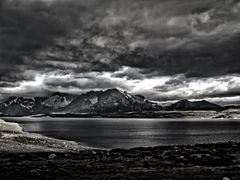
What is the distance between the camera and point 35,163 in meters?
34.4

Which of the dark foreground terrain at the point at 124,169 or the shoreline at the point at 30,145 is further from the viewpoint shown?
the shoreline at the point at 30,145

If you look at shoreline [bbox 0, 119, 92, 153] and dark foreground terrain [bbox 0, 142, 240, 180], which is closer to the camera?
dark foreground terrain [bbox 0, 142, 240, 180]

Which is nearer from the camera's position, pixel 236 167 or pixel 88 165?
pixel 236 167

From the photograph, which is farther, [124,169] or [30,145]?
[30,145]

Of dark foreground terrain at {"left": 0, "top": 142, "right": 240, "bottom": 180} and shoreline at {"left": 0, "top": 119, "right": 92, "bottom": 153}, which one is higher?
dark foreground terrain at {"left": 0, "top": 142, "right": 240, "bottom": 180}

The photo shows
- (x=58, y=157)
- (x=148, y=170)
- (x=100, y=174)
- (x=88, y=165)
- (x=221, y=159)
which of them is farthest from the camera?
(x=58, y=157)

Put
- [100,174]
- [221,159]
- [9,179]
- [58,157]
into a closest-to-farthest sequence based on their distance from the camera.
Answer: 1. [9,179]
2. [100,174]
3. [221,159]
4. [58,157]

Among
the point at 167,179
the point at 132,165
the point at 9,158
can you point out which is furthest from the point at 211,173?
the point at 9,158

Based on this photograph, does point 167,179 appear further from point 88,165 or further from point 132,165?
point 88,165

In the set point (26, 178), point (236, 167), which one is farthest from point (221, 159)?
point (26, 178)

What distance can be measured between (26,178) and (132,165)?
490 inches

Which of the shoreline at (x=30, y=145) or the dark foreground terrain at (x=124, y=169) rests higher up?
the dark foreground terrain at (x=124, y=169)

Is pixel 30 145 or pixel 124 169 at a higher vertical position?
pixel 124 169

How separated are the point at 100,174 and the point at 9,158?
15921 millimetres
